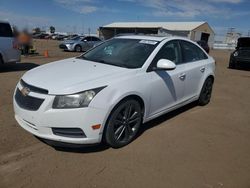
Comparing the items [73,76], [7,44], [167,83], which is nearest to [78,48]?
[7,44]

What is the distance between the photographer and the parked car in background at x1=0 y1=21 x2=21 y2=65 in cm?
903

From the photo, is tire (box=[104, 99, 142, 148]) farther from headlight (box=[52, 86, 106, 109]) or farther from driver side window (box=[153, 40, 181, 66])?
driver side window (box=[153, 40, 181, 66])

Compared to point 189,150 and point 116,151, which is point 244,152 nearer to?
point 189,150

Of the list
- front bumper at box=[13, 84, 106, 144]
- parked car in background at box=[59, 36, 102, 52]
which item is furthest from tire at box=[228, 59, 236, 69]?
front bumper at box=[13, 84, 106, 144]

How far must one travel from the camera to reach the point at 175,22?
186 feet

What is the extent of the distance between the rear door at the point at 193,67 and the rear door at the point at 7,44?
678cm

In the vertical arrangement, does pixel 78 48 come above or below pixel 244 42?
below

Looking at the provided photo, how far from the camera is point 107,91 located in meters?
3.30

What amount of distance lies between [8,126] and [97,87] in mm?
2042

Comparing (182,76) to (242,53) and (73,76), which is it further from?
(242,53)

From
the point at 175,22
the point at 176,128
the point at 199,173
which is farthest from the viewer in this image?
the point at 175,22

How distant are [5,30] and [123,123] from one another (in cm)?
744

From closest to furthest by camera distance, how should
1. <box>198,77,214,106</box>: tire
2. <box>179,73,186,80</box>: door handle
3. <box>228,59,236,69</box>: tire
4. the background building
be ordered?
<box>179,73,186,80</box>: door handle < <box>198,77,214,106</box>: tire < <box>228,59,236,69</box>: tire < the background building

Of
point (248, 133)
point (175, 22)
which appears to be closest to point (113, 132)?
point (248, 133)
